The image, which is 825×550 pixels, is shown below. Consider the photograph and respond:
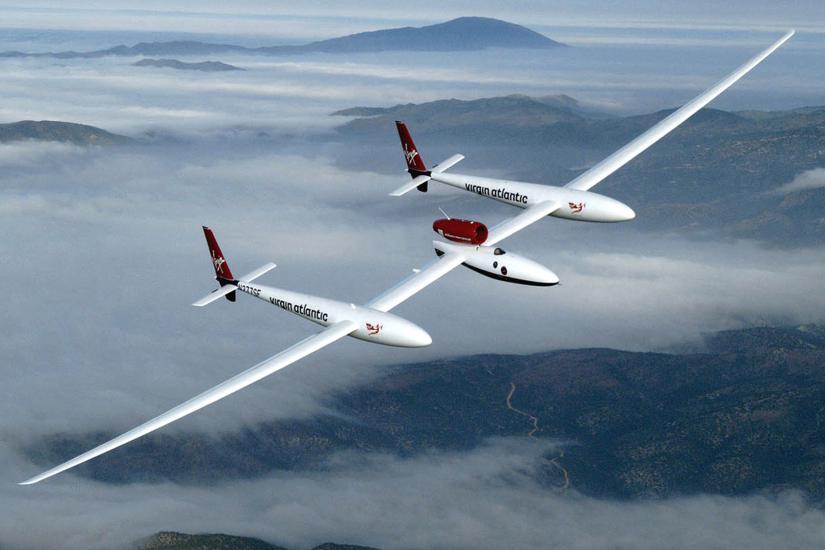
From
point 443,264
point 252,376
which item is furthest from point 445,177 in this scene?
point 252,376

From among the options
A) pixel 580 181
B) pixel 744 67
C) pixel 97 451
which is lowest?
pixel 97 451

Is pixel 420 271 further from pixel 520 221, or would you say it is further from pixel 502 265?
pixel 520 221

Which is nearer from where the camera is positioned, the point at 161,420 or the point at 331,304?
the point at 161,420

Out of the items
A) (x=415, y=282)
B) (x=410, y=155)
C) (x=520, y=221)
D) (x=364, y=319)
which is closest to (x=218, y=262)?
(x=415, y=282)

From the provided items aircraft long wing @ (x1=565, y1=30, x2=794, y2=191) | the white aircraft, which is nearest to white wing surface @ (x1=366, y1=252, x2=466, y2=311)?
the white aircraft

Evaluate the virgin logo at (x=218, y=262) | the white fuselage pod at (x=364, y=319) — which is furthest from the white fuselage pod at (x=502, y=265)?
the virgin logo at (x=218, y=262)

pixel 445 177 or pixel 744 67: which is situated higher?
pixel 744 67

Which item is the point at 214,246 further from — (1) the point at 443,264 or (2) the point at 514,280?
(2) the point at 514,280
